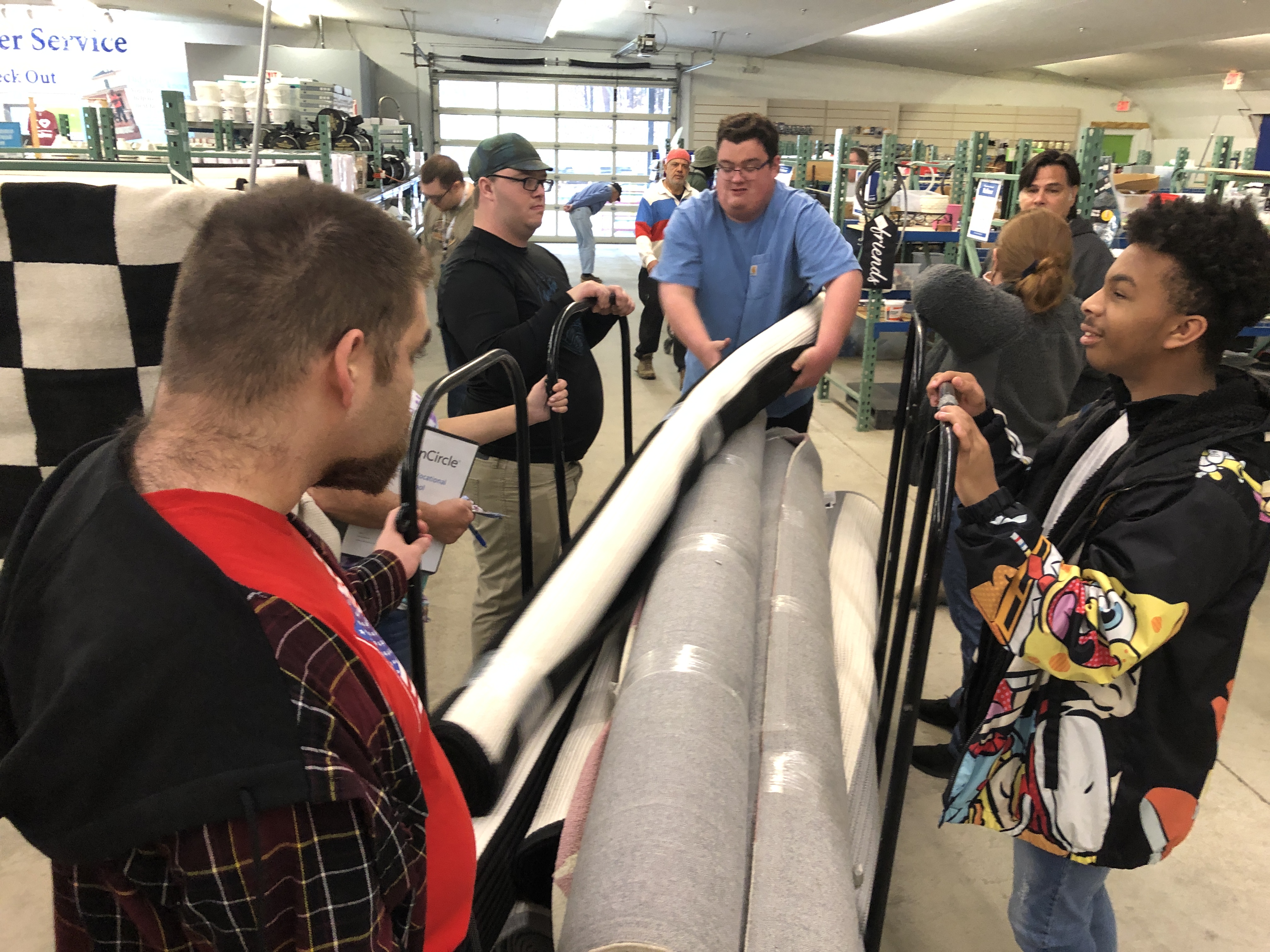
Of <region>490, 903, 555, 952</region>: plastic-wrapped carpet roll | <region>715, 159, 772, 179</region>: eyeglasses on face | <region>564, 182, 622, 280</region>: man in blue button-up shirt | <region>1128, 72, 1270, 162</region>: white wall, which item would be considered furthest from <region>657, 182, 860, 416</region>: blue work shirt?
<region>1128, 72, 1270, 162</region>: white wall

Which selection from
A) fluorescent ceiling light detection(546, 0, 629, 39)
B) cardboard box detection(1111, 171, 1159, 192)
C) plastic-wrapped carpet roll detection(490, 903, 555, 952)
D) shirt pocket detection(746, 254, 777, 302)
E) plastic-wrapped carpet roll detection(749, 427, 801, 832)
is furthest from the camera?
fluorescent ceiling light detection(546, 0, 629, 39)

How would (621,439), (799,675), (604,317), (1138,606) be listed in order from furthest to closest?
1. (621,439)
2. (604,317)
3. (799,675)
4. (1138,606)

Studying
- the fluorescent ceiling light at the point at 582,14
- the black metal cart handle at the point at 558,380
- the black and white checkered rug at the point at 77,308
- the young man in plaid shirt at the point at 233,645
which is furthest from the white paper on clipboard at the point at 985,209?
the fluorescent ceiling light at the point at 582,14

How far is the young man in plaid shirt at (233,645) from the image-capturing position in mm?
501

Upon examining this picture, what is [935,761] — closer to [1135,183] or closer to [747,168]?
[747,168]

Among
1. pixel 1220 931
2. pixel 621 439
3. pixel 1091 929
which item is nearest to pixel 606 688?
pixel 1091 929

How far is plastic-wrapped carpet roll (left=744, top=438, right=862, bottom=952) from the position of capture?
90cm

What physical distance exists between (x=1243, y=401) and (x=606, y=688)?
1023mm

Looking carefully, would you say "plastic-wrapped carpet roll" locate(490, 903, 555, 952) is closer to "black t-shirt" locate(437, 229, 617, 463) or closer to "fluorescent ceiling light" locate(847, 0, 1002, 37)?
"black t-shirt" locate(437, 229, 617, 463)

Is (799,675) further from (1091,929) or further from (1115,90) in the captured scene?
(1115,90)

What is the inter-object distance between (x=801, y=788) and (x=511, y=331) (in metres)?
1.15

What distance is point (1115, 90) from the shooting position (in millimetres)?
18000

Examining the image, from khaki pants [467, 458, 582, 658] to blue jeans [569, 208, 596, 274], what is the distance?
624cm

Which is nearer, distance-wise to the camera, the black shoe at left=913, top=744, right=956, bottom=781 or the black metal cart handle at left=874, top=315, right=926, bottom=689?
the black metal cart handle at left=874, top=315, right=926, bottom=689
